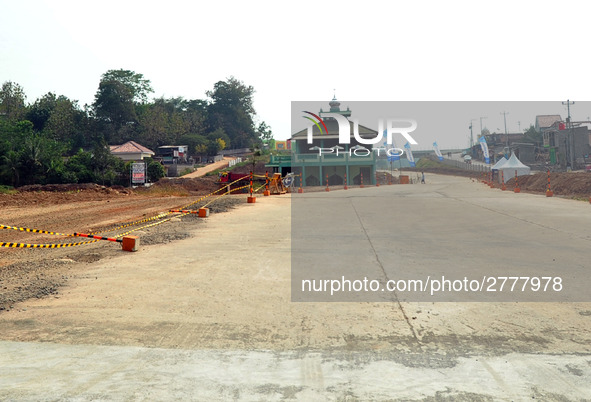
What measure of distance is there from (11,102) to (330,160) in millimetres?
59348

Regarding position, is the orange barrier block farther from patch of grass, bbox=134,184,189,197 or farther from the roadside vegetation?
the roadside vegetation

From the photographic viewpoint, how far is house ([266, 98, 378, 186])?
172 feet

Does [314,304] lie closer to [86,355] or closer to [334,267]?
[334,267]

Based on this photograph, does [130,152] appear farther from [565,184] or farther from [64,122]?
[565,184]

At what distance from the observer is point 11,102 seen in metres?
79.2

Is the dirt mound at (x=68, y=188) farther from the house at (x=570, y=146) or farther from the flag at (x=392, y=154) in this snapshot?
the house at (x=570, y=146)

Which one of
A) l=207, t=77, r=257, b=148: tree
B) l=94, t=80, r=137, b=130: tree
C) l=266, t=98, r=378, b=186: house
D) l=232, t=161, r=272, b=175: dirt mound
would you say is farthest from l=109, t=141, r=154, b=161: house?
l=207, t=77, r=257, b=148: tree

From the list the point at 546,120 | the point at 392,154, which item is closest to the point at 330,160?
the point at 392,154

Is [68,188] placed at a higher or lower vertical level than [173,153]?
lower

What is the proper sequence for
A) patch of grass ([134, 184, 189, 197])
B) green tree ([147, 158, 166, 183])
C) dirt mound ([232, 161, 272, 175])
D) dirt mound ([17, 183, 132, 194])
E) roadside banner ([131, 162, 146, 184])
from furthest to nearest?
dirt mound ([232, 161, 272, 175]), green tree ([147, 158, 166, 183]), roadside banner ([131, 162, 146, 184]), patch of grass ([134, 184, 189, 197]), dirt mound ([17, 183, 132, 194])

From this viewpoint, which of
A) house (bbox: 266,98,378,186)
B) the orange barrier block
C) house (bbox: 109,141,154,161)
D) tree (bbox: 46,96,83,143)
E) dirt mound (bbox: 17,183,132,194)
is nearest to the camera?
the orange barrier block

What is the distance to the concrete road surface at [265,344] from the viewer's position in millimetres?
3701

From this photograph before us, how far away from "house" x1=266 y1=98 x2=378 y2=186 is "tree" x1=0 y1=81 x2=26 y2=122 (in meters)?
44.7

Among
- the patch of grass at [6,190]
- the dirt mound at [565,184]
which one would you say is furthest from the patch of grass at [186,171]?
the dirt mound at [565,184]
